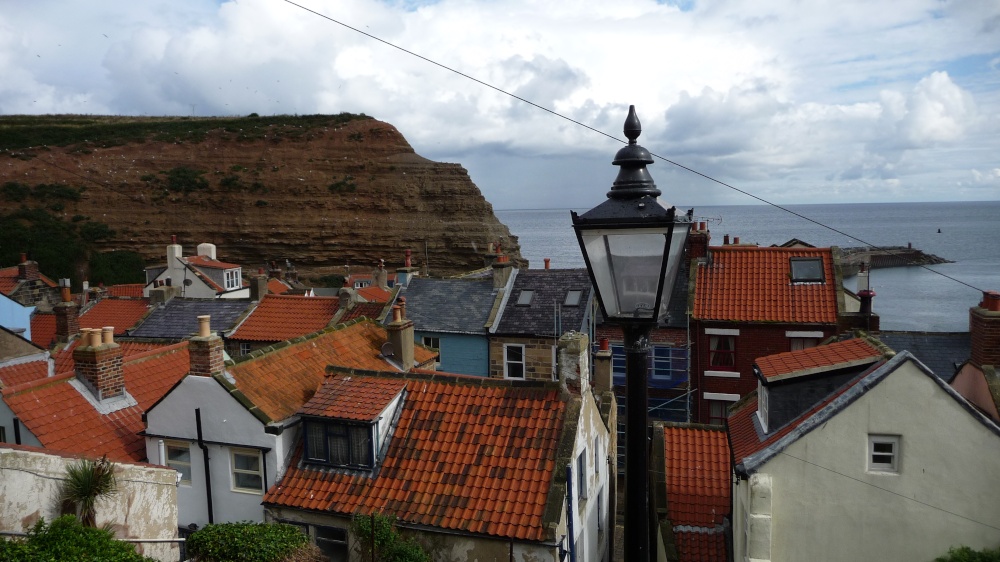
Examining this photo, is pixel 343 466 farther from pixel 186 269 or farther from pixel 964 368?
pixel 186 269

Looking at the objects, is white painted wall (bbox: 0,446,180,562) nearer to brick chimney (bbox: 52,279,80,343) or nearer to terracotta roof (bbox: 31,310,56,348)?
brick chimney (bbox: 52,279,80,343)

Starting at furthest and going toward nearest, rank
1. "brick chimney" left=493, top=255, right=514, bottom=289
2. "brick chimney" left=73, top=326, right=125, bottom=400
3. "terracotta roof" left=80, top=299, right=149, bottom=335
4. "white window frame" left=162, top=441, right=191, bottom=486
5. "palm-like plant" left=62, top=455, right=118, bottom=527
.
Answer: "terracotta roof" left=80, top=299, right=149, bottom=335
"brick chimney" left=493, top=255, right=514, bottom=289
"brick chimney" left=73, top=326, right=125, bottom=400
"white window frame" left=162, top=441, right=191, bottom=486
"palm-like plant" left=62, top=455, right=118, bottom=527

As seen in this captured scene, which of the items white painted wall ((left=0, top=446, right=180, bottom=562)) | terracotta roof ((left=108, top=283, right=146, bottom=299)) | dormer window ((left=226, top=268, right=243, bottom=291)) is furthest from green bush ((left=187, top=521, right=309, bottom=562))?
terracotta roof ((left=108, top=283, right=146, bottom=299))

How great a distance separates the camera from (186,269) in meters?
55.0

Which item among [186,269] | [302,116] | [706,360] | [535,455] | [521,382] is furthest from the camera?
[302,116]

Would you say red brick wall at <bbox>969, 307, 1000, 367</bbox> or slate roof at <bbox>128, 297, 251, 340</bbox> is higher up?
red brick wall at <bbox>969, 307, 1000, 367</bbox>

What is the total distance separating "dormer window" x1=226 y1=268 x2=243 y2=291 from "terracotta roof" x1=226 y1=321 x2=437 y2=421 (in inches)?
1651

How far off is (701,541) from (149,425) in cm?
1191

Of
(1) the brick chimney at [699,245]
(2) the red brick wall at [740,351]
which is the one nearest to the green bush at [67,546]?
(2) the red brick wall at [740,351]

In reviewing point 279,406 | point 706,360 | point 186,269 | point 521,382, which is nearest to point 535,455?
point 521,382

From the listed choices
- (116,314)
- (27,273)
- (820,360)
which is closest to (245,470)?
(820,360)

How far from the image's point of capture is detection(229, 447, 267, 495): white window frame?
44.9 ft

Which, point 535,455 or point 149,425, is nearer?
point 535,455

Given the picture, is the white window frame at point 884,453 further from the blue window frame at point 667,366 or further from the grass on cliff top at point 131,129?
the grass on cliff top at point 131,129
